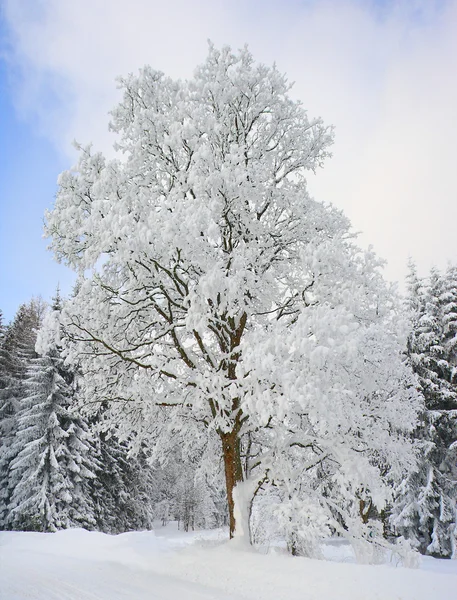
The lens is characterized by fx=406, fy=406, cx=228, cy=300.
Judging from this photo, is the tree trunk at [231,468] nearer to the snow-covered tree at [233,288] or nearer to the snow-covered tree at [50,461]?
the snow-covered tree at [233,288]

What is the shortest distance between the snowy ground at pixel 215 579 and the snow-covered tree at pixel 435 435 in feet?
46.5

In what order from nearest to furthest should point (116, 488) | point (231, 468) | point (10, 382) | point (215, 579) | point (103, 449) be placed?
point (215, 579) → point (231, 468) → point (103, 449) → point (116, 488) → point (10, 382)

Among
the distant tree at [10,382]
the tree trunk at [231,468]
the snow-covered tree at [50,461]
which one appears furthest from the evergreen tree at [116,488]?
the tree trunk at [231,468]

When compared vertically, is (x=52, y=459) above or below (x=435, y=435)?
below

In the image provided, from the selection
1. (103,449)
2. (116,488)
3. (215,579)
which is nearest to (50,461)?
(103,449)

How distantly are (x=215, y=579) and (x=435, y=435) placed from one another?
1668 cm

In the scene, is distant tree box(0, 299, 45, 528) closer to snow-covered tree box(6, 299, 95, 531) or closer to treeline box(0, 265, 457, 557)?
treeline box(0, 265, 457, 557)

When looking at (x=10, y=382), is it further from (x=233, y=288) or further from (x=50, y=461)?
(x=233, y=288)

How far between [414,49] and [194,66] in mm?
5568

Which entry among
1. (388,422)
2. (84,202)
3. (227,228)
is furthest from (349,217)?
(84,202)

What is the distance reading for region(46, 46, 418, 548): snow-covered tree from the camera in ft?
21.0

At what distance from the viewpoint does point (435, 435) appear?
19703 mm

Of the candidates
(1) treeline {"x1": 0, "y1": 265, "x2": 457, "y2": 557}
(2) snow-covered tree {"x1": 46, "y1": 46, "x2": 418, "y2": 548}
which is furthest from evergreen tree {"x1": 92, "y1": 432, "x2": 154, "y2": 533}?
(2) snow-covered tree {"x1": 46, "y1": 46, "x2": 418, "y2": 548}

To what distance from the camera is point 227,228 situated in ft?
29.3
